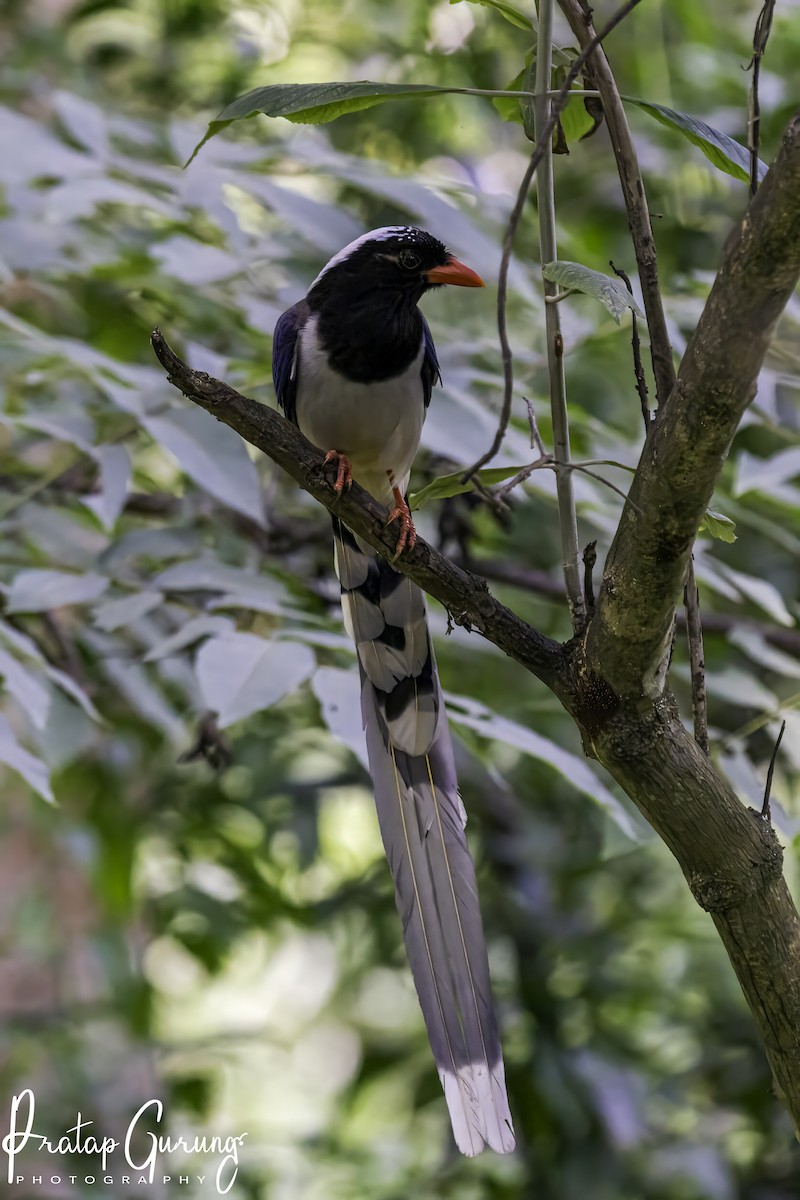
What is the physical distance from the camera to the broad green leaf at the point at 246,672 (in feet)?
5.11

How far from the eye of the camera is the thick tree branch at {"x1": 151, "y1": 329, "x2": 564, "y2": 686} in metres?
1.17

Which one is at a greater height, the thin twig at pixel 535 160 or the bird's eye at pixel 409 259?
the bird's eye at pixel 409 259

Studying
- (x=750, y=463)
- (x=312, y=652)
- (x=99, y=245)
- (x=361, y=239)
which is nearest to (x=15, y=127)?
(x=99, y=245)

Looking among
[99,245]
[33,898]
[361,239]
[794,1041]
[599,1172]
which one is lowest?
[794,1041]

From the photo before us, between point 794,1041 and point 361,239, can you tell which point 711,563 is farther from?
point 794,1041

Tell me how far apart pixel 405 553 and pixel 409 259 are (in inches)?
41.0

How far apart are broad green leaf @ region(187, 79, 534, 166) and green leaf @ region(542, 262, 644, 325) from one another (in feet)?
0.59

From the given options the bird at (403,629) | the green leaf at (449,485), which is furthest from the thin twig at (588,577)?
the bird at (403,629)

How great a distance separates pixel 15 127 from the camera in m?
2.26

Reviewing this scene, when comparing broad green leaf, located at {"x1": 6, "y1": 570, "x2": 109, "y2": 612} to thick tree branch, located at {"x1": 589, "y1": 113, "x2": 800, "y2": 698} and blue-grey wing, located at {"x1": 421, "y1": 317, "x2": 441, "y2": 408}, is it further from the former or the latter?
thick tree branch, located at {"x1": 589, "y1": 113, "x2": 800, "y2": 698}

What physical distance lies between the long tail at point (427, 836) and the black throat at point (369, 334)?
27 cm

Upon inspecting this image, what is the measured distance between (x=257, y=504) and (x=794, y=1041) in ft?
3.46

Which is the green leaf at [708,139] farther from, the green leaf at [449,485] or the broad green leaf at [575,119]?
the green leaf at [449,485]
